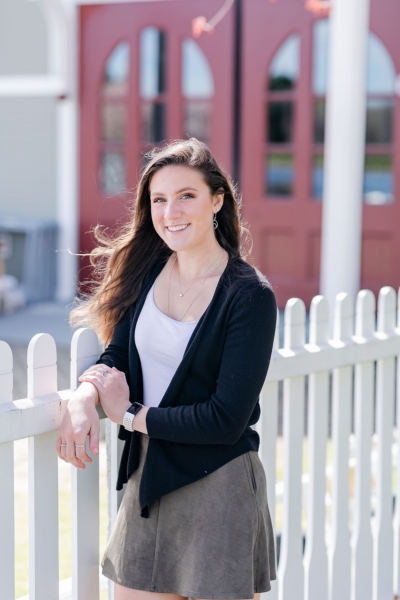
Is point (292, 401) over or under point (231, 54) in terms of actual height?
under

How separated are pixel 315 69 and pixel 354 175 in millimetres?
2007

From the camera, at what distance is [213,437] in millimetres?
1987

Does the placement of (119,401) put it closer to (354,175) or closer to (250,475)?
(250,475)

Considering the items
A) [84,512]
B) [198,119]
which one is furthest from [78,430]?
[198,119]

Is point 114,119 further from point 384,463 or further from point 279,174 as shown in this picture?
point 384,463

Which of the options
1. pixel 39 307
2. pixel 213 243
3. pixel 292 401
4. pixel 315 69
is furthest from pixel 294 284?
pixel 213 243

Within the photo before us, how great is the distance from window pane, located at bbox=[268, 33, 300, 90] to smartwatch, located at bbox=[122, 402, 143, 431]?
21.0ft

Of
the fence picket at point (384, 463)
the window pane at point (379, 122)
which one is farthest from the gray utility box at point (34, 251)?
the fence picket at point (384, 463)

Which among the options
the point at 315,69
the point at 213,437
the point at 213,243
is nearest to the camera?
the point at 213,437

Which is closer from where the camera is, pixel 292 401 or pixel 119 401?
pixel 119 401

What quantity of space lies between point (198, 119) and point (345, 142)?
8.08 feet

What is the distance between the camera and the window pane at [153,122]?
8.59 metres

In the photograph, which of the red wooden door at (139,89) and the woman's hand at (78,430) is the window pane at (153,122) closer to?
the red wooden door at (139,89)

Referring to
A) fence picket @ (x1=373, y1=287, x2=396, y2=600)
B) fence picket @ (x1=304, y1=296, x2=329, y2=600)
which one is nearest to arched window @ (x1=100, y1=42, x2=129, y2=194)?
fence picket @ (x1=373, y1=287, x2=396, y2=600)
